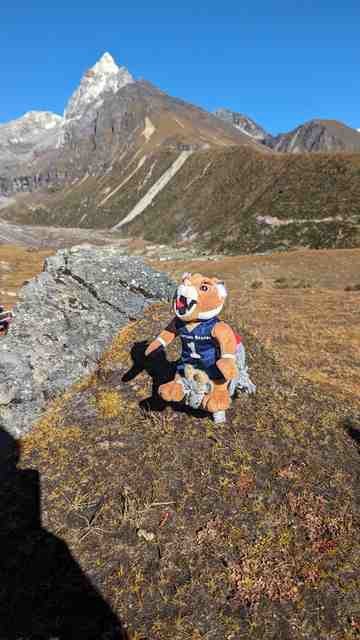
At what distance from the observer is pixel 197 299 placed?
763cm

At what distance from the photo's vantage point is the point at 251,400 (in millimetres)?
9305

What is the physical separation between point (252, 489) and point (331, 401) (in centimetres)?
380

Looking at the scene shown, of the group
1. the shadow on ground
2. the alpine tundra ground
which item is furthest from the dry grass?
the shadow on ground

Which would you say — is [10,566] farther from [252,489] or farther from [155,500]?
[252,489]

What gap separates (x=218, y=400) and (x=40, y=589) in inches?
147

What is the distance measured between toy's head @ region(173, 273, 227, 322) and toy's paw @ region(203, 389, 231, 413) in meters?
1.29

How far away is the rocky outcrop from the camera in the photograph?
30.3 ft

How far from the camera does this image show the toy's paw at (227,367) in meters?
7.41

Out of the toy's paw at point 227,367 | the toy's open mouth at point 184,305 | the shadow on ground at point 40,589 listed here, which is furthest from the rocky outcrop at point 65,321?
the toy's paw at point 227,367

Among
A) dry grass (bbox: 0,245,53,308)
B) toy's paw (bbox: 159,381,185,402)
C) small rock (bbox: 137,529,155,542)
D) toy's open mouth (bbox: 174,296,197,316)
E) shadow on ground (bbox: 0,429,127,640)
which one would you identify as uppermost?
toy's open mouth (bbox: 174,296,197,316)

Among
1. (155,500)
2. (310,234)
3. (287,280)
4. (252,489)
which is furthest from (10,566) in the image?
(310,234)

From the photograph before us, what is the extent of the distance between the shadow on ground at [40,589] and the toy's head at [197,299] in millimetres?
3923

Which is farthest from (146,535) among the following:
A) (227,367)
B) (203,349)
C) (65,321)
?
(65,321)

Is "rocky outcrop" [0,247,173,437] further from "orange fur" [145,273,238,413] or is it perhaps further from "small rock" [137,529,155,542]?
"small rock" [137,529,155,542]
